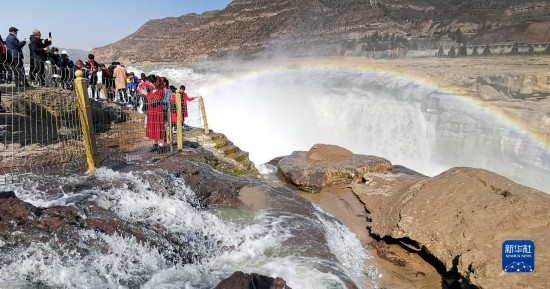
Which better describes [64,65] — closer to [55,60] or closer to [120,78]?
[55,60]

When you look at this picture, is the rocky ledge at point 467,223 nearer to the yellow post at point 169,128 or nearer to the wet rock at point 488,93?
the yellow post at point 169,128

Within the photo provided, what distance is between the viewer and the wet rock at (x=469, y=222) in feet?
10.5

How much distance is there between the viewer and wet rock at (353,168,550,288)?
319 cm

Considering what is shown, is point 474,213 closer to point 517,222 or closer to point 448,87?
point 517,222

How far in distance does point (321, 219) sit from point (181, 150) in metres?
3.02

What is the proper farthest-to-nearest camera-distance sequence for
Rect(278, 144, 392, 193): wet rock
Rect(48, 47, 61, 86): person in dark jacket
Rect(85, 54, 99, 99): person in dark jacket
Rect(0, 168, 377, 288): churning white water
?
1. Rect(85, 54, 99, 99): person in dark jacket
2. Rect(48, 47, 61, 86): person in dark jacket
3. Rect(278, 144, 392, 193): wet rock
4. Rect(0, 168, 377, 288): churning white water

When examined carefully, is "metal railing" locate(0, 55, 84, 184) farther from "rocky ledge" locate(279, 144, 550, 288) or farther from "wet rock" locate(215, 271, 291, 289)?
"rocky ledge" locate(279, 144, 550, 288)

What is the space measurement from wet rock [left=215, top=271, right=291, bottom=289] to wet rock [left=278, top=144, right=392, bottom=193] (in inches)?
173

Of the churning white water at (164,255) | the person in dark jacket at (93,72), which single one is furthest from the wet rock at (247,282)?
the person in dark jacket at (93,72)

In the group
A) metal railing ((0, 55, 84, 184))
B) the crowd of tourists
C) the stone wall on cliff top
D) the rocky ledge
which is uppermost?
the stone wall on cliff top

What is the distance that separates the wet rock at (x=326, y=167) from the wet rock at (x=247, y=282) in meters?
4.38

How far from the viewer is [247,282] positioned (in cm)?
249

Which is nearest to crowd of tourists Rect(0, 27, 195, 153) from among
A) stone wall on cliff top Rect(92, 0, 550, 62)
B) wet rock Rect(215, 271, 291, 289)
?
wet rock Rect(215, 271, 291, 289)

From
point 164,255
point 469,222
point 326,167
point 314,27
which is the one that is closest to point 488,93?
point 326,167
